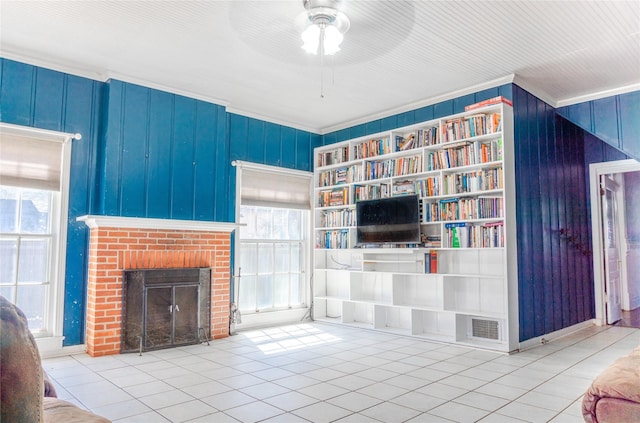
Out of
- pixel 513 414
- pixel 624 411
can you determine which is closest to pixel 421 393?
pixel 513 414

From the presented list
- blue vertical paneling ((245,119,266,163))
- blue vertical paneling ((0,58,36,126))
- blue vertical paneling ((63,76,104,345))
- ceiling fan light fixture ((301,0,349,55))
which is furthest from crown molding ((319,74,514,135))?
blue vertical paneling ((0,58,36,126))

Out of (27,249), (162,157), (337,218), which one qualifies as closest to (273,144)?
(337,218)

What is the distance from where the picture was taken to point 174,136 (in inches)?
188

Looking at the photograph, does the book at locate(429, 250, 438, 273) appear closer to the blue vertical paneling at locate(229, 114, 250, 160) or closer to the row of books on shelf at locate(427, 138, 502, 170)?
the row of books on shelf at locate(427, 138, 502, 170)

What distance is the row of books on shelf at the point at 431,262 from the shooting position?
15.7 feet

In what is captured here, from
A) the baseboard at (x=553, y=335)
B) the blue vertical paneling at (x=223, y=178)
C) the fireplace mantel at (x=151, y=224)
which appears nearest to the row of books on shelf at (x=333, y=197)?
the blue vertical paneling at (x=223, y=178)

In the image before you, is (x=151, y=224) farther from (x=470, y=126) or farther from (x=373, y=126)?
(x=470, y=126)

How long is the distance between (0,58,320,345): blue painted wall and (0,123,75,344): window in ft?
0.30

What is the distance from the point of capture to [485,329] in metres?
4.55

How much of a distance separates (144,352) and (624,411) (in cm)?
399

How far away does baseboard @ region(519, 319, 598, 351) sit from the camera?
172 inches

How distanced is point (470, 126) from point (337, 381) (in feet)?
10.0

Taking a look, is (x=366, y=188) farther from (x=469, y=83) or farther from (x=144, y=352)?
(x=144, y=352)

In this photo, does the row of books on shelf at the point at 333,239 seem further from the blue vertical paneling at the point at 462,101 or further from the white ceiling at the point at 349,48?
the blue vertical paneling at the point at 462,101
